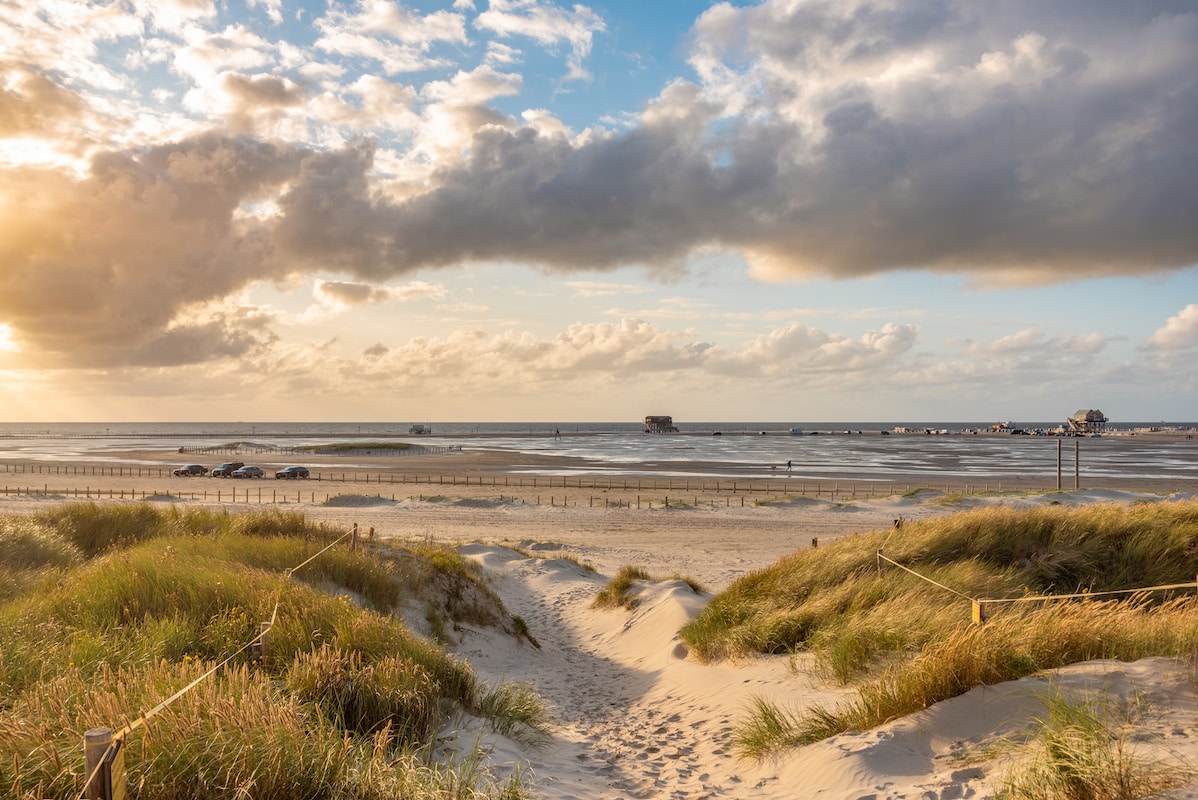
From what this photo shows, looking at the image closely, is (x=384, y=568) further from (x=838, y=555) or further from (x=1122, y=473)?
(x=1122, y=473)

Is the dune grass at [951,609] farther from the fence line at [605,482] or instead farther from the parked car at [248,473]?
the parked car at [248,473]

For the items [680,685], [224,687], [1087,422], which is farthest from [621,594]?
[1087,422]

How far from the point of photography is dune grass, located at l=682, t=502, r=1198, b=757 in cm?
647

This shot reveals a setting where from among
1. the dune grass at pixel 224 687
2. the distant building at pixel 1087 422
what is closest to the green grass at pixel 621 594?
the dune grass at pixel 224 687

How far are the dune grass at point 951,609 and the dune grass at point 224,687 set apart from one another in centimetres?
326

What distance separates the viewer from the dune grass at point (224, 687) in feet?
14.0

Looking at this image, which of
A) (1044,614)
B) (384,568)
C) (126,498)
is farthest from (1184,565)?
(126,498)

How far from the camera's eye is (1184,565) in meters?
12.6

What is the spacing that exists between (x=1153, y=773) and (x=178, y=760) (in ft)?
18.9

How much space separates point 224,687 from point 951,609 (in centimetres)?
787

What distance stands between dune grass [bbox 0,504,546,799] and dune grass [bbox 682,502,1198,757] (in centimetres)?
326

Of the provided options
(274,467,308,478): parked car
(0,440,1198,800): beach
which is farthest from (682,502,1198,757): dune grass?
(274,467,308,478): parked car

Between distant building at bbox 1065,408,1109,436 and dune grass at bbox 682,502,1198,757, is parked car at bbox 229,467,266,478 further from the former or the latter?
distant building at bbox 1065,408,1109,436

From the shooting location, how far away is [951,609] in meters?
8.78
